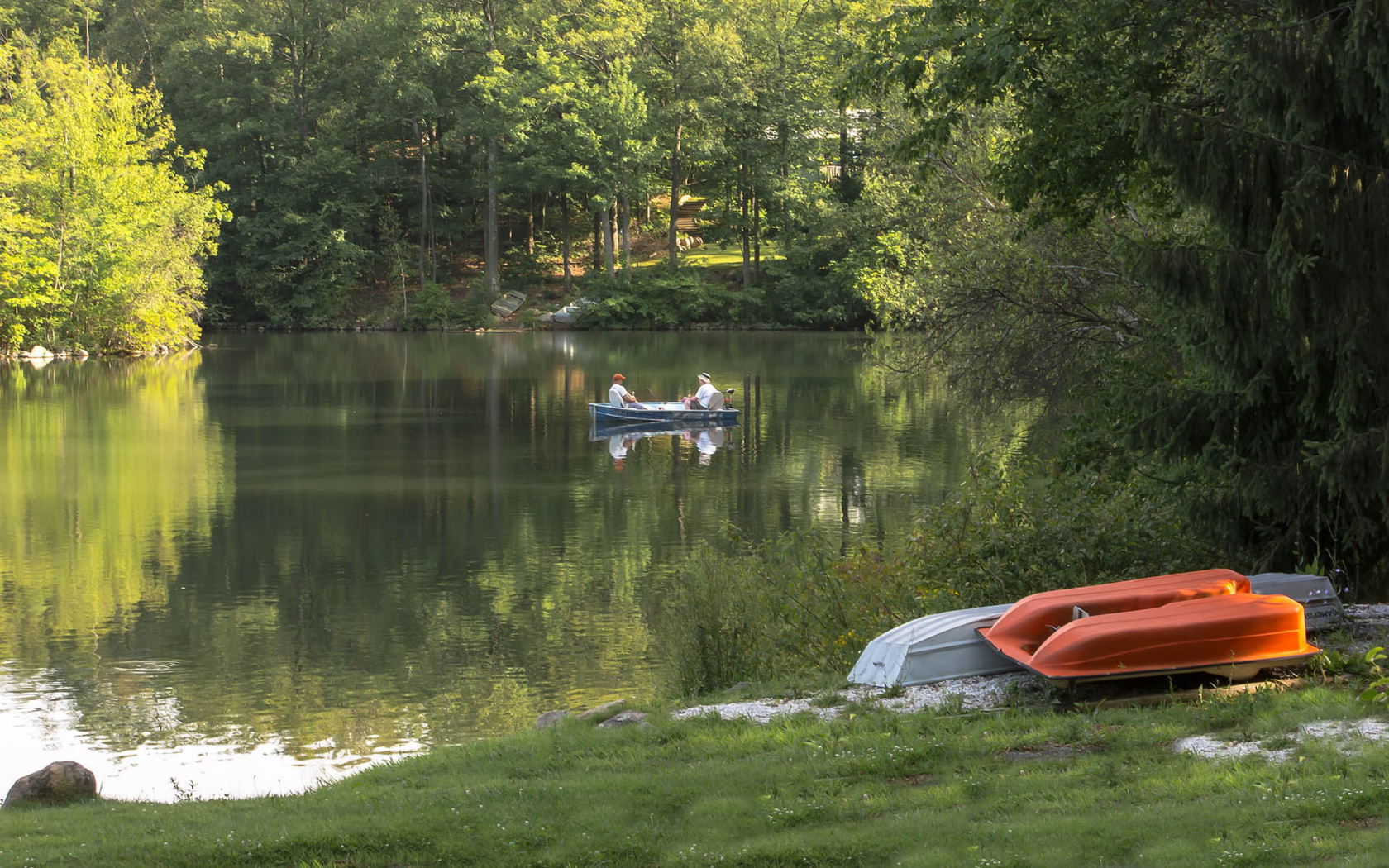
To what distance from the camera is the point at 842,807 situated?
5.93 meters

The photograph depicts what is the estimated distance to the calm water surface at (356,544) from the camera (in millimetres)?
11328

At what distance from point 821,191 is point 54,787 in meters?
61.1

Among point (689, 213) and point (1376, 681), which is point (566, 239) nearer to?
point (689, 213)

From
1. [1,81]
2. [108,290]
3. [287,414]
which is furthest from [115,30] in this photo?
[287,414]

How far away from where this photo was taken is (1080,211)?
1211 centimetres

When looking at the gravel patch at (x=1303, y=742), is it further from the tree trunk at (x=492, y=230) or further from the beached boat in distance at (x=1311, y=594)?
the tree trunk at (x=492, y=230)

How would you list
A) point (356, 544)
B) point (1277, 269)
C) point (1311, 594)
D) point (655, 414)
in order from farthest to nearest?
point (655, 414) → point (356, 544) → point (1277, 269) → point (1311, 594)

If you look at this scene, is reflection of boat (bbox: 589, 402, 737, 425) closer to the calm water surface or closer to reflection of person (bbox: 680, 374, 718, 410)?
reflection of person (bbox: 680, 374, 718, 410)

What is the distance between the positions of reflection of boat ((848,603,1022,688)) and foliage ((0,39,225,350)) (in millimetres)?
45366

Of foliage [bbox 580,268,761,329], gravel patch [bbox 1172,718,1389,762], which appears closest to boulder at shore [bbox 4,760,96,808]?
gravel patch [bbox 1172,718,1389,762]

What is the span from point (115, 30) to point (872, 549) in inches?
2759

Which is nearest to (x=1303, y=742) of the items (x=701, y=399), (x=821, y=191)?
(x=701, y=399)

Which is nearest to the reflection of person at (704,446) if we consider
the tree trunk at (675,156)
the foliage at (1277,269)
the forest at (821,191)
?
the forest at (821,191)

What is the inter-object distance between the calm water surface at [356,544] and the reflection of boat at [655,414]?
0.49 meters
